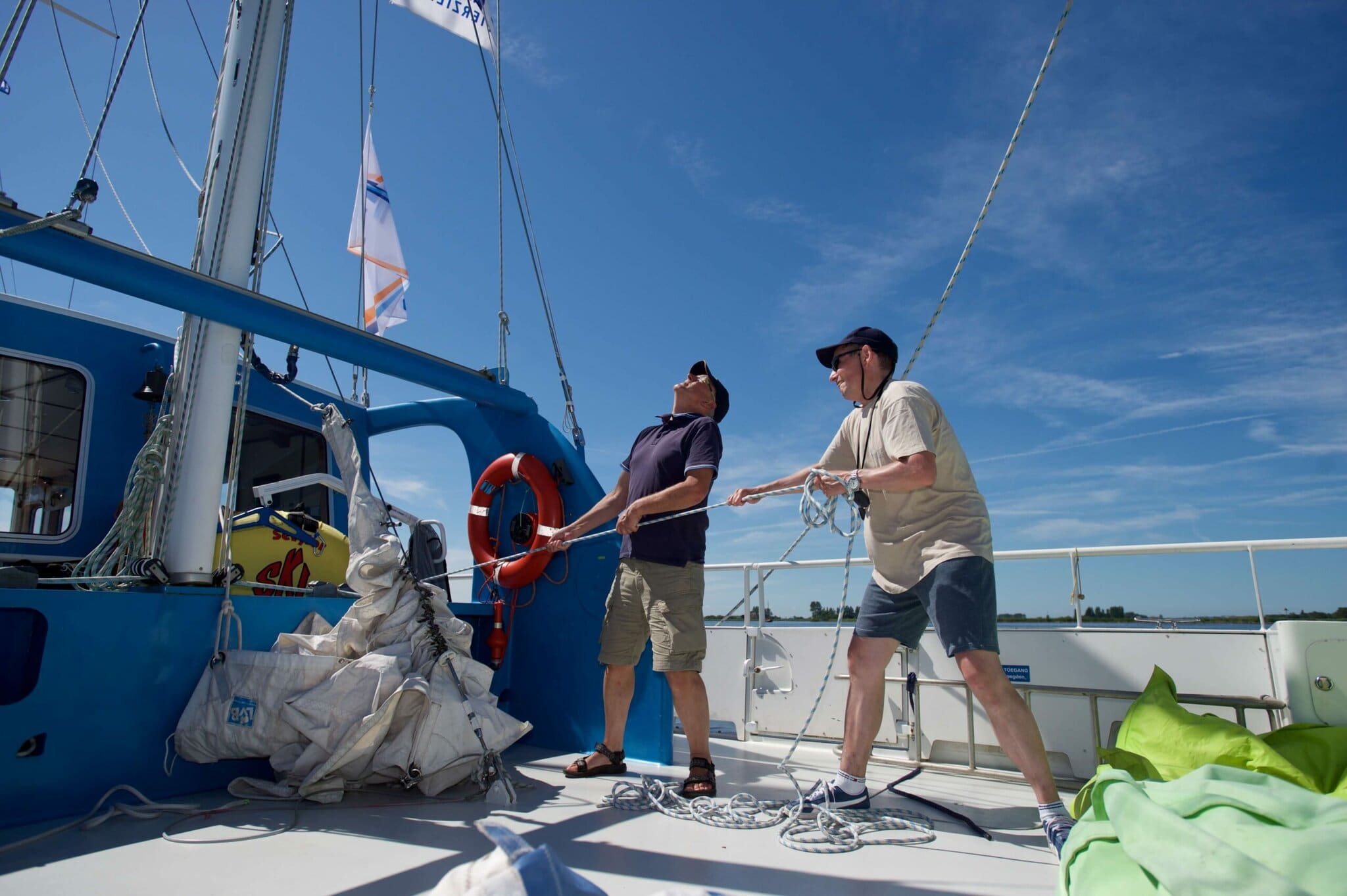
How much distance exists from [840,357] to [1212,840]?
1.93 metres

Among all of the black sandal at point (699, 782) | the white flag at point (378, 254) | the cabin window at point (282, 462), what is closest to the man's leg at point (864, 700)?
the black sandal at point (699, 782)

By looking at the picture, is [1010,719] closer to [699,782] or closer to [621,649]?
[699,782]

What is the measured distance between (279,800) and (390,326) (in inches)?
207

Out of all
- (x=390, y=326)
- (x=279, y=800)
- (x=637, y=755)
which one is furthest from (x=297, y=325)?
(x=390, y=326)

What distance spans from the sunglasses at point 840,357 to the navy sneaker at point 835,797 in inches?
55.1

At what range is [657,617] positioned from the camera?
284cm

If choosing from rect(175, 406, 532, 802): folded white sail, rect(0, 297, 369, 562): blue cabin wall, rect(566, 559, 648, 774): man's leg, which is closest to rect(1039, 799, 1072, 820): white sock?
rect(566, 559, 648, 774): man's leg

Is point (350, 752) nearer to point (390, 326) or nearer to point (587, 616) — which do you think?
point (587, 616)

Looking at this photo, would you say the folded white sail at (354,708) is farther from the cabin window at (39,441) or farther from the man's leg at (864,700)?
the cabin window at (39,441)

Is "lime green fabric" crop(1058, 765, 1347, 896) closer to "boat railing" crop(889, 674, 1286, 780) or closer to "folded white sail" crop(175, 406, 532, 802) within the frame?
"boat railing" crop(889, 674, 1286, 780)

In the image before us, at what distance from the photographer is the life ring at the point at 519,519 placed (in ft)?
12.0

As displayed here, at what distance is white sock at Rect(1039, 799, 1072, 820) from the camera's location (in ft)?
6.81

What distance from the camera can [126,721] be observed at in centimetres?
238

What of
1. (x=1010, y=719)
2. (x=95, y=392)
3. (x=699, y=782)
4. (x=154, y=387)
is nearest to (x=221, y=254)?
(x=154, y=387)
